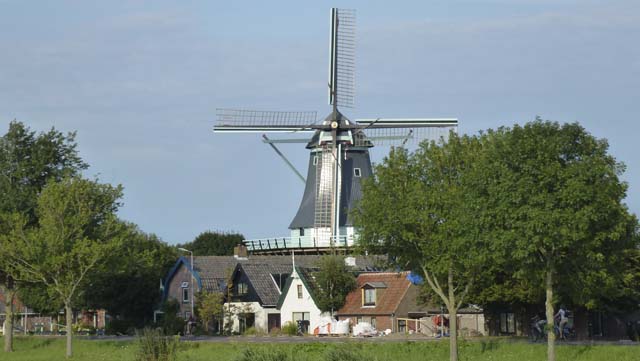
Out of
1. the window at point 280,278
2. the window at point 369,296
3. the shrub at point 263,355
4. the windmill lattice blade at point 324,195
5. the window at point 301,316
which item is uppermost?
the windmill lattice blade at point 324,195

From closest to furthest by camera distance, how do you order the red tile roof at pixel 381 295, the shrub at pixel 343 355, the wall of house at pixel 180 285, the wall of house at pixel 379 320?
the shrub at pixel 343 355, the wall of house at pixel 379 320, the red tile roof at pixel 381 295, the wall of house at pixel 180 285

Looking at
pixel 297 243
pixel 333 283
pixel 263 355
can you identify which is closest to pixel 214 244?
pixel 297 243

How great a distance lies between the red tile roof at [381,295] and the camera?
83.5 metres

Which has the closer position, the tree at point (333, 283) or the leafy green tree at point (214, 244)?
the tree at point (333, 283)

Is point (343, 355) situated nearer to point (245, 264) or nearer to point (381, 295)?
point (381, 295)

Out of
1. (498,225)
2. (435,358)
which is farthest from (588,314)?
(498,225)

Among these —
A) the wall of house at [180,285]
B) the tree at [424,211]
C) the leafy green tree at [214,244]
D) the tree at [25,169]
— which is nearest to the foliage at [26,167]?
the tree at [25,169]

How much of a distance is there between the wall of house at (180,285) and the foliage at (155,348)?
Answer: 6260 centimetres

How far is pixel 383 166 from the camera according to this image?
5712 centimetres

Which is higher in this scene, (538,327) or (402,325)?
(538,327)

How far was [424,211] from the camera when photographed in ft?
178

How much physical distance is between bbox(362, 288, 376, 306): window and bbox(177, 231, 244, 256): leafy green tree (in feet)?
205

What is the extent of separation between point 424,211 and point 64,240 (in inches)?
849

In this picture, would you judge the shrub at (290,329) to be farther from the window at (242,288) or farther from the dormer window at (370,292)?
the window at (242,288)
